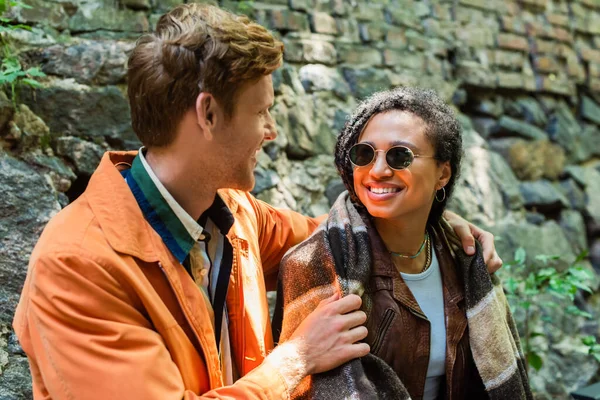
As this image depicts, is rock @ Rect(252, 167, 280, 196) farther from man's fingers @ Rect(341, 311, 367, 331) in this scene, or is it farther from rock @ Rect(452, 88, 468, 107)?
→ rock @ Rect(452, 88, 468, 107)

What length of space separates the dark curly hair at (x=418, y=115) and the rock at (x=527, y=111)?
2717 mm

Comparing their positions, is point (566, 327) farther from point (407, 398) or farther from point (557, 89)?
point (407, 398)

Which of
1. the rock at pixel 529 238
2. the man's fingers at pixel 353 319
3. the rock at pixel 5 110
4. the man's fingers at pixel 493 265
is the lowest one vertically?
the rock at pixel 529 238

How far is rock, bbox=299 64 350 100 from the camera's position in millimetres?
3285

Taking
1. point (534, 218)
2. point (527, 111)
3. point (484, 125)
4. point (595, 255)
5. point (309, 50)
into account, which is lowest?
point (595, 255)

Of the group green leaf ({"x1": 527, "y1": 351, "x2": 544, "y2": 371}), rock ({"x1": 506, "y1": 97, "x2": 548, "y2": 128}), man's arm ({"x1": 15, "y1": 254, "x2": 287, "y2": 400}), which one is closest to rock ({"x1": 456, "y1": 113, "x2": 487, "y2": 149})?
rock ({"x1": 506, "y1": 97, "x2": 548, "y2": 128})

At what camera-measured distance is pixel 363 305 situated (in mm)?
1699

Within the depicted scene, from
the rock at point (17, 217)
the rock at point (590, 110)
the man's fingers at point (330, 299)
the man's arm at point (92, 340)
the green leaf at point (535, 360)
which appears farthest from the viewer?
the rock at point (590, 110)

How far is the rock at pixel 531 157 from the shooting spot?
4.25 metres

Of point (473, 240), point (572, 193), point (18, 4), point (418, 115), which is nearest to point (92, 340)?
point (418, 115)

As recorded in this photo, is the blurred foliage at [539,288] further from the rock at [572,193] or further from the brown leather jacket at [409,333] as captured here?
the brown leather jacket at [409,333]

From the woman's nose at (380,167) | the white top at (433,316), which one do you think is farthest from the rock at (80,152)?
the white top at (433,316)

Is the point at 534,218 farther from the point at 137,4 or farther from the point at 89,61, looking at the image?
the point at 89,61

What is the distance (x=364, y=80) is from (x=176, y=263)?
2.28m
